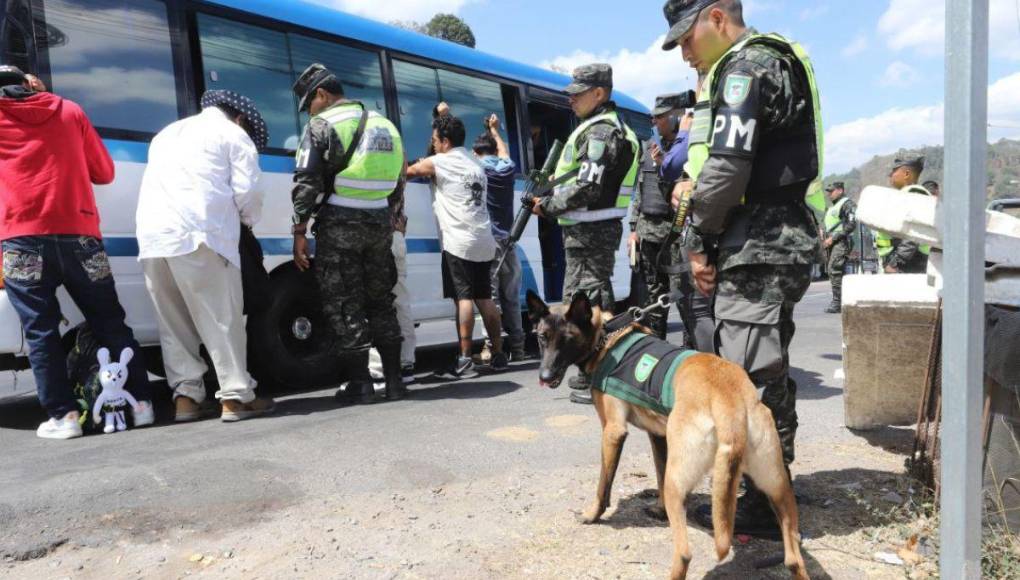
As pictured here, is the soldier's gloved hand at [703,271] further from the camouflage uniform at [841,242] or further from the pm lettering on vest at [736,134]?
the camouflage uniform at [841,242]

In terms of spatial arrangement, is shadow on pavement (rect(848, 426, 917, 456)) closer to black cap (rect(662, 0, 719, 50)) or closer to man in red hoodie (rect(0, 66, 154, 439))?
black cap (rect(662, 0, 719, 50))

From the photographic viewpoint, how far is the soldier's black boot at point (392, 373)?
4.91m

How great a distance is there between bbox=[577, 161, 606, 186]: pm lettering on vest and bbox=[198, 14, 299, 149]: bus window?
2240 mm

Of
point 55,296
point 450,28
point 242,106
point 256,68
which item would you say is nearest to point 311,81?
point 242,106

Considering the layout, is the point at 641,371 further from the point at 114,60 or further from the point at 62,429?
the point at 114,60

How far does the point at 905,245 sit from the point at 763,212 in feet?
14.6

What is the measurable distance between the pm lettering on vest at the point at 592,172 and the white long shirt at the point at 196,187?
1981 millimetres

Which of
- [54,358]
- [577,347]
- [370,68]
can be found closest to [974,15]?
[577,347]

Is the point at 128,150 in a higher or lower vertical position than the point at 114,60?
lower

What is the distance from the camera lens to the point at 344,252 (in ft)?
15.2

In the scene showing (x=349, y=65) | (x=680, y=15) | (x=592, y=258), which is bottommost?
(x=592, y=258)

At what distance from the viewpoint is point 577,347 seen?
108 inches

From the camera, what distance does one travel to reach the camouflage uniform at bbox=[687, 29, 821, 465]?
2.42 m

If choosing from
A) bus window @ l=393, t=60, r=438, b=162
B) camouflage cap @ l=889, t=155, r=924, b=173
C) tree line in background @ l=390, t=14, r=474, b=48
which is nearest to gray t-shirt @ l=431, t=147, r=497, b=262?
bus window @ l=393, t=60, r=438, b=162
